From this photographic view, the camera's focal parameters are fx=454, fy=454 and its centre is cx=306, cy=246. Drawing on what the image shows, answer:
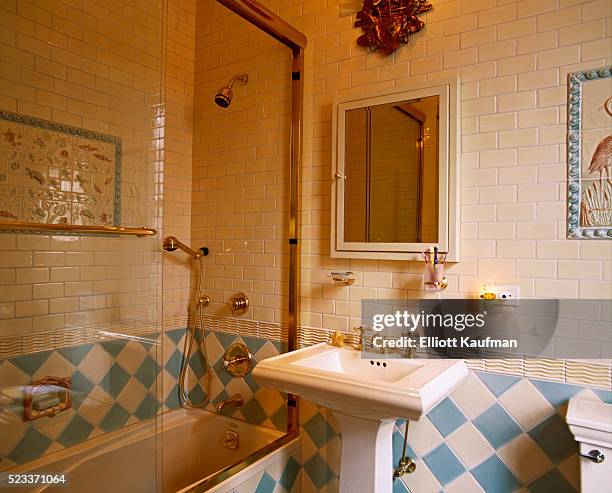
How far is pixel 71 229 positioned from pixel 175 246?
2.68 ft

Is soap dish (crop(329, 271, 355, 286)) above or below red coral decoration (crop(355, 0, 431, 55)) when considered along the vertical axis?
below

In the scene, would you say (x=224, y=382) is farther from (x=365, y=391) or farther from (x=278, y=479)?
(x=365, y=391)

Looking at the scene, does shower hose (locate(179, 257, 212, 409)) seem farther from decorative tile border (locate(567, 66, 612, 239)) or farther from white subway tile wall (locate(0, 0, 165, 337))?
decorative tile border (locate(567, 66, 612, 239))

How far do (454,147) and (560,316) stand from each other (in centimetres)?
75

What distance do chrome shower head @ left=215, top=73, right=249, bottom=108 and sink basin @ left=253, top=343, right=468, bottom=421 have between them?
1309 millimetres

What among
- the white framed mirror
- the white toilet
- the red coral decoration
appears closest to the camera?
the white toilet

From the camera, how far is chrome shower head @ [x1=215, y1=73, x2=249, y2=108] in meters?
2.30

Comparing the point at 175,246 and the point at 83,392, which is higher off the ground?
the point at 175,246

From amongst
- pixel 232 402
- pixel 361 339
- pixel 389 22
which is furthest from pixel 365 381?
pixel 389 22

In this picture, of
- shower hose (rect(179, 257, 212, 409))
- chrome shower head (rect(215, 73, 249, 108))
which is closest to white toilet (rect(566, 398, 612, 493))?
shower hose (rect(179, 257, 212, 409))

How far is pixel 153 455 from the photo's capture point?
5.86ft

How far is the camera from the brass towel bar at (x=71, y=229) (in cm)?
148

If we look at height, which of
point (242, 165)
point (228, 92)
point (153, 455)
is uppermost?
point (228, 92)

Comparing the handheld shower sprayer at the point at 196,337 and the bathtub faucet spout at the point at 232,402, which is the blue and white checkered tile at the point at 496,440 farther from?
the handheld shower sprayer at the point at 196,337
